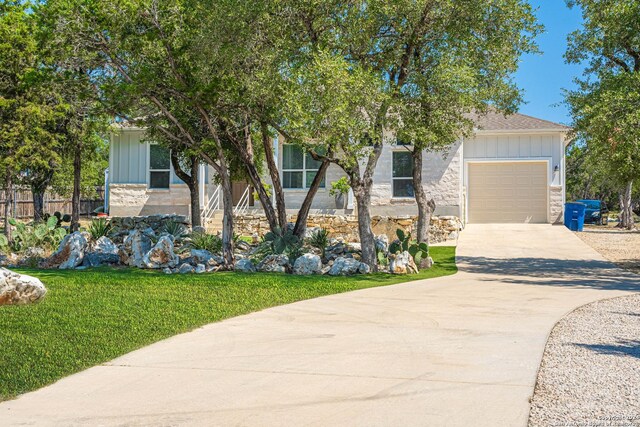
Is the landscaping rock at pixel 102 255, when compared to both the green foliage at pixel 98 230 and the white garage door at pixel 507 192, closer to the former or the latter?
the green foliage at pixel 98 230

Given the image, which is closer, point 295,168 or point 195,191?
point 195,191

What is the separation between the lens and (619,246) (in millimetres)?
21703

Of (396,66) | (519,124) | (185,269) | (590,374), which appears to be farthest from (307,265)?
(519,124)

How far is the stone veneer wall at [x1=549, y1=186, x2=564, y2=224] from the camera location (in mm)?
27031

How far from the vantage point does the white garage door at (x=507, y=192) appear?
2758 cm

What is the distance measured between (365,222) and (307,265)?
152 centimetres

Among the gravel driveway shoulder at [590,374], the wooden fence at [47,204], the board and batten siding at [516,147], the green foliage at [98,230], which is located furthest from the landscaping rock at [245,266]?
the wooden fence at [47,204]

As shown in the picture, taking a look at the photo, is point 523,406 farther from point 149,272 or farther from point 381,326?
point 149,272

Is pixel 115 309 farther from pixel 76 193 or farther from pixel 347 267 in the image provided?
pixel 76 193

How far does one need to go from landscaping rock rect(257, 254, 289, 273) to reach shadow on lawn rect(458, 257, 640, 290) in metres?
3.88

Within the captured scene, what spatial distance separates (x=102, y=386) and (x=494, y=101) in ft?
40.0

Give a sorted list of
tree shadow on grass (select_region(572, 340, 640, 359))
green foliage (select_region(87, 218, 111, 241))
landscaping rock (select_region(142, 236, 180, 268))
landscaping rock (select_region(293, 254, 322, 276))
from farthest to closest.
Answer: green foliage (select_region(87, 218, 111, 241)), landscaping rock (select_region(142, 236, 180, 268)), landscaping rock (select_region(293, 254, 322, 276)), tree shadow on grass (select_region(572, 340, 640, 359))

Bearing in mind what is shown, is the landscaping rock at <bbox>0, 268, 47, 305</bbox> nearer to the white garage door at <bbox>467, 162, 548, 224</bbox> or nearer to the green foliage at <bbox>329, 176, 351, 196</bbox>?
the green foliage at <bbox>329, 176, 351, 196</bbox>

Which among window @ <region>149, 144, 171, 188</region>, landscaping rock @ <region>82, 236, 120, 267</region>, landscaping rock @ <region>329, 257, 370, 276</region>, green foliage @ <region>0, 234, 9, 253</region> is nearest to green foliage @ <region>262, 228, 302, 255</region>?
landscaping rock @ <region>329, 257, 370, 276</region>
